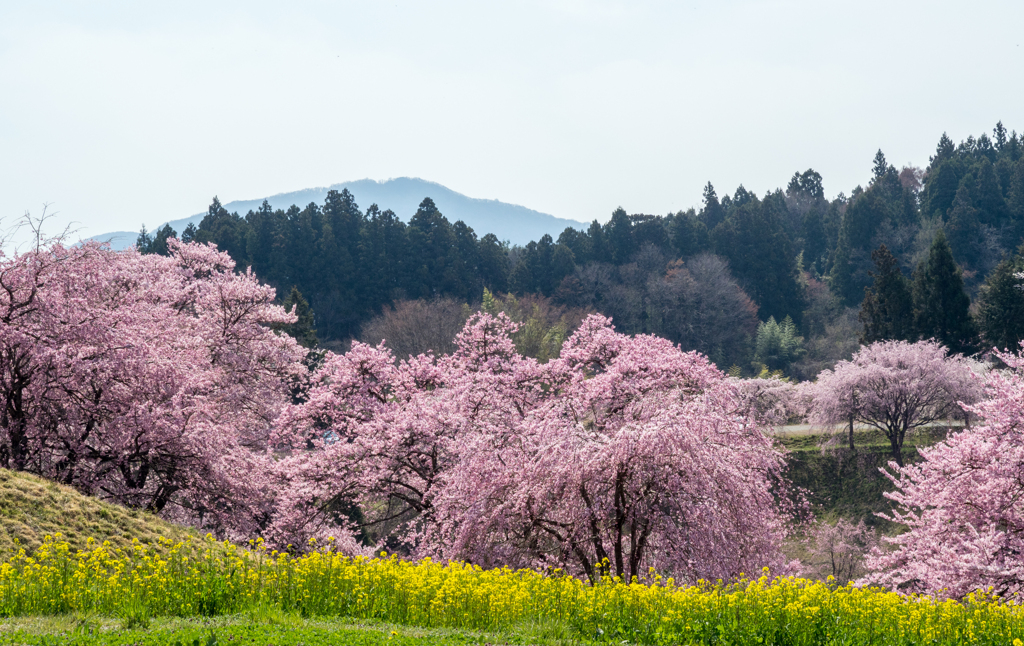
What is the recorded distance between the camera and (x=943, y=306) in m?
47.9

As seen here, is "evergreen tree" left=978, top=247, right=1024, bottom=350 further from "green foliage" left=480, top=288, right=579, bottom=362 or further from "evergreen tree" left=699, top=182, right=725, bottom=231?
"evergreen tree" left=699, top=182, right=725, bottom=231

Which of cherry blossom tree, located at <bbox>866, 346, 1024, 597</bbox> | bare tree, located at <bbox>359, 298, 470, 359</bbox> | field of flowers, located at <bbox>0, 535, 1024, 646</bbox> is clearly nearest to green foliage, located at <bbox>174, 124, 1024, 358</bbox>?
bare tree, located at <bbox>359, 298, 470, 359</bbox>

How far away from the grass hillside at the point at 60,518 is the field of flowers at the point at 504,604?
2.20m

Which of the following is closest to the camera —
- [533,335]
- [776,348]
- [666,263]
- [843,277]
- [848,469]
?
[848,469]

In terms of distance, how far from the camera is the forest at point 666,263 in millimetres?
67312

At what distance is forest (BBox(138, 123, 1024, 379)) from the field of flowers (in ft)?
170

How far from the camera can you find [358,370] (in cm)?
2055

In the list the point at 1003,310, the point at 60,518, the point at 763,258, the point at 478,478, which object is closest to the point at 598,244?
the point at 763,258

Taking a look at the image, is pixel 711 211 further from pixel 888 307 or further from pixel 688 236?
pixel 888 307

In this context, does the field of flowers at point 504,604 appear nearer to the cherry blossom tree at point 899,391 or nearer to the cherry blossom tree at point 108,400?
the cherry blossom tree at point 108,400

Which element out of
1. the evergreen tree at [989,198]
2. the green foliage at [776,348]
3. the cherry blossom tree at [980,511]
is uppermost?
the evergreen tree at [989,198]

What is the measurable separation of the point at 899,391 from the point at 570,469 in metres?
27.7

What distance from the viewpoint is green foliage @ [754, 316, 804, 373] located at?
2424 inches

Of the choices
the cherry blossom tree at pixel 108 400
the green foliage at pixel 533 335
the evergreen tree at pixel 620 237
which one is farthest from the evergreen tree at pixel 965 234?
the cherry blossom tree at pixel 108 400
